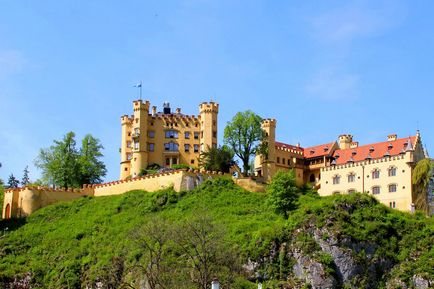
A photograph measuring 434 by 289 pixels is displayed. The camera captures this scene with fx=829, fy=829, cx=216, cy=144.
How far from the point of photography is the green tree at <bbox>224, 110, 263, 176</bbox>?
98.6 m

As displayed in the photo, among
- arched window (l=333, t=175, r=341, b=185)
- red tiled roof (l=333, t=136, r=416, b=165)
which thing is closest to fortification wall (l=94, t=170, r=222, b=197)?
arched window (l=333, t=175, r=341, b=185)

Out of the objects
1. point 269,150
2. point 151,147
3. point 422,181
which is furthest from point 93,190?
point 422,181

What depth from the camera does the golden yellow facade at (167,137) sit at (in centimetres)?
10112

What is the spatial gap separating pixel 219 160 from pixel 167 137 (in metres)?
10.1

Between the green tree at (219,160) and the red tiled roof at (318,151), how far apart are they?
38.5ft

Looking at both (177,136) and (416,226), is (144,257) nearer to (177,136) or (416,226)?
(416,226)

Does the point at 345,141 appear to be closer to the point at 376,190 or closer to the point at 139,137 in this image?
the point at 376,190

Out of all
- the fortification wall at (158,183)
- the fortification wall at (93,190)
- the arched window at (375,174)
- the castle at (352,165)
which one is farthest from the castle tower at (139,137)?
the arched window at (375,174)

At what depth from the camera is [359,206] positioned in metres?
77.2

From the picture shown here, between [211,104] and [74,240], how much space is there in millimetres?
27345

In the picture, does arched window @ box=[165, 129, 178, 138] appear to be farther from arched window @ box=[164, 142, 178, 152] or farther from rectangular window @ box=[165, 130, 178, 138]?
arched window @ box=[164, 142, 178, 152]

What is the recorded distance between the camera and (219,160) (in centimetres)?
9525

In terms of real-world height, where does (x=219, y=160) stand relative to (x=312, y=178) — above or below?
above

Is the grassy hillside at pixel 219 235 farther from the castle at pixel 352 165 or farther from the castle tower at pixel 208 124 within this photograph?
the castle tower at pixel 208 124
